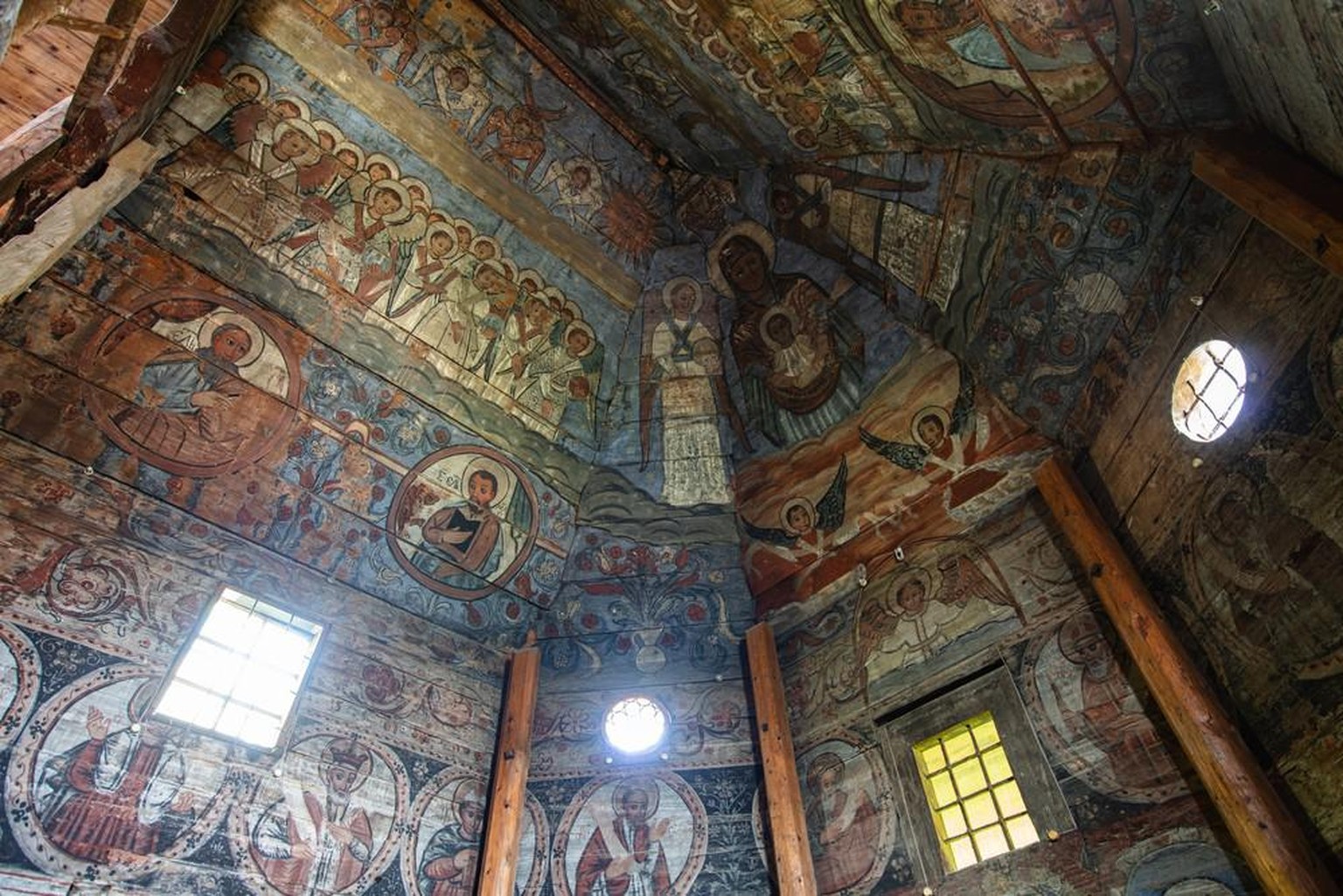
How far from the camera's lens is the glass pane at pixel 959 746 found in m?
7.50

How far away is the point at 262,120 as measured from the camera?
852 cm

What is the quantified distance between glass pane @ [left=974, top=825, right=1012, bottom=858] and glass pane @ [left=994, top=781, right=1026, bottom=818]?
16cm

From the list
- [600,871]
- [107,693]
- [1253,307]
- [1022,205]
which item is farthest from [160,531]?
[1253,307]

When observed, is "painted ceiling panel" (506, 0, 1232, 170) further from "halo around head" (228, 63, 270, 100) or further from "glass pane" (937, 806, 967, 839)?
"glass pane" (937, 806, 967, 839)

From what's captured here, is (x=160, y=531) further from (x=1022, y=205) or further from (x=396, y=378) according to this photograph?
(x=1022, y=205)

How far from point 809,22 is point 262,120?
5963 mm

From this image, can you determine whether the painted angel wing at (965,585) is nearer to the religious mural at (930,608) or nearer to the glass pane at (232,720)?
the religious mural at (930,608)

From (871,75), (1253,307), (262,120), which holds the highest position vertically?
(262,120)

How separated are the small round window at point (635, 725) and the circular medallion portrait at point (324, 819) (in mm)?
2361

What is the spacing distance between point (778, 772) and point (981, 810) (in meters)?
2.08

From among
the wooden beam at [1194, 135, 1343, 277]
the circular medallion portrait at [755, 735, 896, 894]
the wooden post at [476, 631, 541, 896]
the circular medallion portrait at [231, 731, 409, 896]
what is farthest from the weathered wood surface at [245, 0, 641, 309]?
the wooden beam at [1194, 135, 1343, 277]

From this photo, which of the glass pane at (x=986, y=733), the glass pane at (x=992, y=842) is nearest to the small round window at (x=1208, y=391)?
the glass pane at (x=986, y=733)

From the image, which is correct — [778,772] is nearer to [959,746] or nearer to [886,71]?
[959,746]

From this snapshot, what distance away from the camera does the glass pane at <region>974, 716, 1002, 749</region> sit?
7.37 metres
